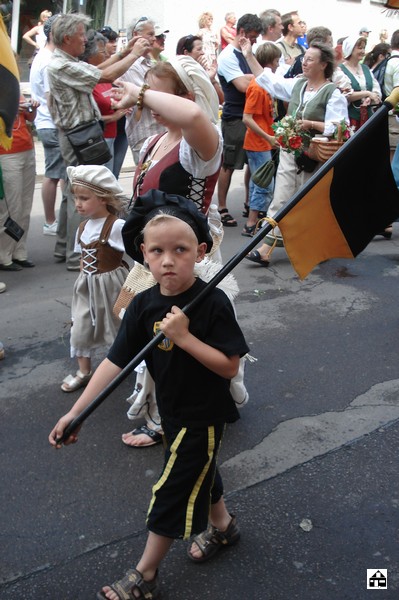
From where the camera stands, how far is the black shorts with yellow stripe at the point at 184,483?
2.41 meters

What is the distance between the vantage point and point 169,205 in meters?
2.38

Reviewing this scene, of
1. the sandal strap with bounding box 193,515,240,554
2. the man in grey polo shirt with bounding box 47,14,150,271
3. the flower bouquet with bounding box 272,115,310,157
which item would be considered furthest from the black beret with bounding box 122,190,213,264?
the flower bouquet with bounding box 272,115,310,157

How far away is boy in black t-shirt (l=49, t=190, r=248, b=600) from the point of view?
7.47 ft

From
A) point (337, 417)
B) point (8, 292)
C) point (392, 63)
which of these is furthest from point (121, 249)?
point (392, 63)

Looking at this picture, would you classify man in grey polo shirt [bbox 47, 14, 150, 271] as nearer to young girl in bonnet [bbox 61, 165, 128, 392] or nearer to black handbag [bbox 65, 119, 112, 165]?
black handbag [bbox 65, 119, 112, 165]

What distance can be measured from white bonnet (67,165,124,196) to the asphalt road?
1.26 metres

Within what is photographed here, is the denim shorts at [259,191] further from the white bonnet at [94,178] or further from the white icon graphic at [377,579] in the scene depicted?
the white icon graphic at [377,579]

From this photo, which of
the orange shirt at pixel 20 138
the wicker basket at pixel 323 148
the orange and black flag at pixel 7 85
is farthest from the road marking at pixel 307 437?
the orange shirt at pixel 20 138

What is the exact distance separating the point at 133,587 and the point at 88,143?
4.24 m

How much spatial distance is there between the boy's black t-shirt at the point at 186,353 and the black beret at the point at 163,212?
19 cm

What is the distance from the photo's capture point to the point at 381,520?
2980 mm

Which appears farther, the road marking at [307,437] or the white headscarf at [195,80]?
the road marking at [307,437]

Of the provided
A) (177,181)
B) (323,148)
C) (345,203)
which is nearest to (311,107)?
(323,148)

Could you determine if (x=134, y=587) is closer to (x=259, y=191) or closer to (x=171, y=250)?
(x=171, y=250)
